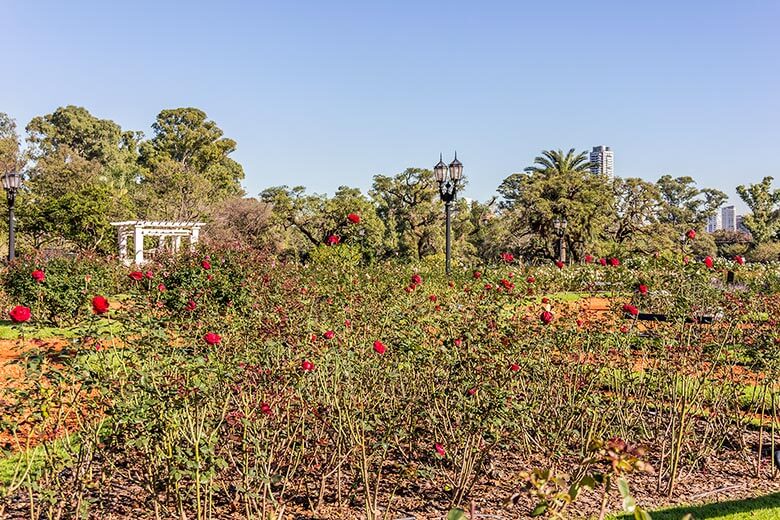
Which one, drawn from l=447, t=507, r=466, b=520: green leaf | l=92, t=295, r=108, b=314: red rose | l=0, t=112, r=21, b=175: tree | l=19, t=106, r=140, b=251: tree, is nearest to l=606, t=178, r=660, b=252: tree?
l=19, t=106, r=140, b=251: tree

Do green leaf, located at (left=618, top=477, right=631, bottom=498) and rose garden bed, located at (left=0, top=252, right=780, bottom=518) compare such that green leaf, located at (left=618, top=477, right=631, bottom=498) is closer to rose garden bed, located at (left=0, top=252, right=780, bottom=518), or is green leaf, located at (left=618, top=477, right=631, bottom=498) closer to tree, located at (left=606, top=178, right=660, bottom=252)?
rose garden bed, located at (left=0, top=252, right=780, bottom=518)

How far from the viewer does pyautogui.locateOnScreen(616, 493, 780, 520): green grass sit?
3.63 m

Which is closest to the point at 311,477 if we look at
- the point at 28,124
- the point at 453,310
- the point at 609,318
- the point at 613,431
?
the point at 453,310

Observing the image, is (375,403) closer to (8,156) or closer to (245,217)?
(245,217)

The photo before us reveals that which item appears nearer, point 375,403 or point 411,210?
point 375,403

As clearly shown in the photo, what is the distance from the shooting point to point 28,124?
46094 millimetres

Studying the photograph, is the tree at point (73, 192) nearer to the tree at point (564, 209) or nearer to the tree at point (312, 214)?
the tree at point (312, 214)

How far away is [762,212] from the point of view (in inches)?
1618

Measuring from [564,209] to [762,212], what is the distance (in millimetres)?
22021

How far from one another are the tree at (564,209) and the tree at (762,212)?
17724 mm

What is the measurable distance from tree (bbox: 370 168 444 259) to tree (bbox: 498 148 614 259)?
3919mm

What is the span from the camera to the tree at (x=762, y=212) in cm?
4066

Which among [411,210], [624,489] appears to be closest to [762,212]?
[411,210]

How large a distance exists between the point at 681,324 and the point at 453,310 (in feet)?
5.44
